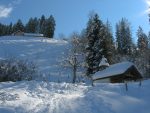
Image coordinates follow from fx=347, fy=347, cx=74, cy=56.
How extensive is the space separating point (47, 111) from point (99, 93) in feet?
25.4

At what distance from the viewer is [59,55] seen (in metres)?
91.7

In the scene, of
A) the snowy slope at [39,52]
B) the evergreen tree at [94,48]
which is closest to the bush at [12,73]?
the snowy slope at [39,52]

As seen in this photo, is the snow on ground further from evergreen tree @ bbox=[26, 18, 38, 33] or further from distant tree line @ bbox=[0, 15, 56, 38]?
evergreen tree @ bbox=[26, 18, 38, 33]

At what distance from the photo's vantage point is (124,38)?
109 metres

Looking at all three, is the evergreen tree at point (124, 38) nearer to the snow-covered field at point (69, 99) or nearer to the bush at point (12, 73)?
the bush at point (12, 73)

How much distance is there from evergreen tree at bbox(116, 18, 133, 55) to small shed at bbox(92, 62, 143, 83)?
4865 centimetres

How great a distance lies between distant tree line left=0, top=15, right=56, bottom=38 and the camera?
13262 centimetres

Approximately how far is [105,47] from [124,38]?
4433cm

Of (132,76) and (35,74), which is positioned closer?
(132,76)

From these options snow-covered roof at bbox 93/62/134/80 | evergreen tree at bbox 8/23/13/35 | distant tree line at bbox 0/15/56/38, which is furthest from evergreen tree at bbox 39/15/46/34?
snow-covered roof at bbox 93/62/134/80

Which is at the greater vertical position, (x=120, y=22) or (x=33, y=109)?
(x=120, y=22)

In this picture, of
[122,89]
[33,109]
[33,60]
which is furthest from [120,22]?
[33,109]

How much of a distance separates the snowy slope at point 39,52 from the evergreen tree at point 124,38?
696 inches

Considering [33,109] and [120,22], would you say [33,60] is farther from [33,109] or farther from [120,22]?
[33,109]
